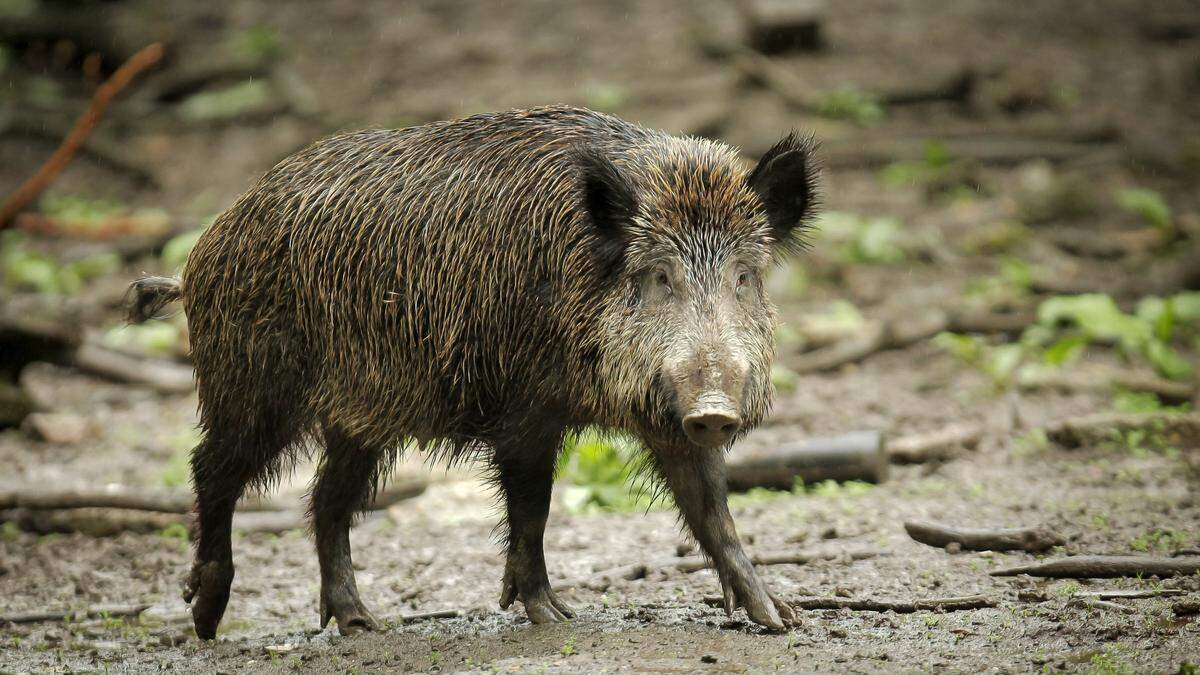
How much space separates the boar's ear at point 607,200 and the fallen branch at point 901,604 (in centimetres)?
158

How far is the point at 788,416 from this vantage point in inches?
363

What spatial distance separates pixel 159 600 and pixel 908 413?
5.14 metres

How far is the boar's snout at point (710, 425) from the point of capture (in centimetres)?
448

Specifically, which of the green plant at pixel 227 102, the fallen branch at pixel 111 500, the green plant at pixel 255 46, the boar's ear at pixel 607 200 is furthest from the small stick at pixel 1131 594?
the green plant at pixel 255 46

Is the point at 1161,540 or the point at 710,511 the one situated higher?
the point at 710,511

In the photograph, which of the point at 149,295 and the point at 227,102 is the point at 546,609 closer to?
the point at 149,295

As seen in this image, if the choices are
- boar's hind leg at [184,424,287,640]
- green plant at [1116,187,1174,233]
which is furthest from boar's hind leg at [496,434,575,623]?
green plant at [1116,187,1174,233]

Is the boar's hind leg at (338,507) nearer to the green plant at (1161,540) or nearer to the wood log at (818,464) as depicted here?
the wood log at (818,464)

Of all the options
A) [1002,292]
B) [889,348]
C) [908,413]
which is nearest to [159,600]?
[908,413]

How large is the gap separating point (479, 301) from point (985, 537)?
254cm

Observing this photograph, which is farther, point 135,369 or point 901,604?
point 135,369

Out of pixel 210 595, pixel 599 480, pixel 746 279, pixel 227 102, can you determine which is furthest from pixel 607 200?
pixel 227 102

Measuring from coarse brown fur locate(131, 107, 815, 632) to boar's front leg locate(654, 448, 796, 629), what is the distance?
0.17 ft

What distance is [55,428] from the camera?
9414 millimetres
